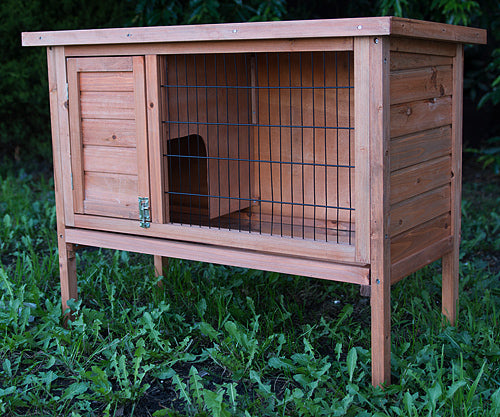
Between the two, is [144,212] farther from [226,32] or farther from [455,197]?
[455,197]

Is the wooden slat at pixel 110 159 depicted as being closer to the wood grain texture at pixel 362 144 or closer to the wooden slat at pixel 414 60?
the wood grain texture at pixel 362 144

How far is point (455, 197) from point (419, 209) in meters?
0.33

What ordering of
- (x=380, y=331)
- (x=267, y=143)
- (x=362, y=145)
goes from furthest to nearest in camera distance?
(x=267, y=143)
(x=380, y=331)
(x=362, y=145)

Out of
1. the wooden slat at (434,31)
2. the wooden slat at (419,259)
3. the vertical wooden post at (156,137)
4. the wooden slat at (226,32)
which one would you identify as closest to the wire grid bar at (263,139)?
the vertical wooden post at (156,137)

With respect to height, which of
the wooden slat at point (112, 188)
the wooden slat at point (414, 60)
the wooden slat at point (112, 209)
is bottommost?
the wooden slat at point (112, 209)

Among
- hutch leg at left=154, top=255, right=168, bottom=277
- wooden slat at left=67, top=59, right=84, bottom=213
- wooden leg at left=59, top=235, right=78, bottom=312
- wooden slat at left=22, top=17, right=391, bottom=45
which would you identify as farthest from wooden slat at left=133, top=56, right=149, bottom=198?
hutch leg at left=154, top=255, right=168, bottom=277

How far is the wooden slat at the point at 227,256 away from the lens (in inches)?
85.4

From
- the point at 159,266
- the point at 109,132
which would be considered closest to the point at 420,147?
the point at 109,132

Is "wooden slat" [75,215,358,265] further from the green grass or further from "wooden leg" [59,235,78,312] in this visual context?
the green grass

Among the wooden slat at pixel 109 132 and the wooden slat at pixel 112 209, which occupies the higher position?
the wooden slat at pixel 109 132

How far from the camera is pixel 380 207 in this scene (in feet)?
6.69

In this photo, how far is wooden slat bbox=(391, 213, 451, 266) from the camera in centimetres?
218

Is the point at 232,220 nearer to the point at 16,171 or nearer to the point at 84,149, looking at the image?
the point at 84,149

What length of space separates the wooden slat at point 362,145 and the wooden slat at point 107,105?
0.88 m
